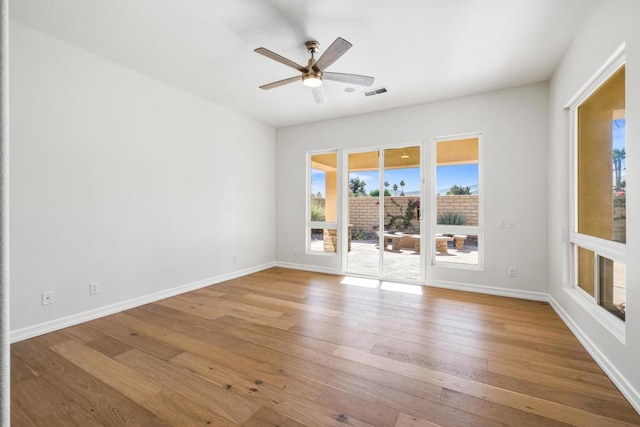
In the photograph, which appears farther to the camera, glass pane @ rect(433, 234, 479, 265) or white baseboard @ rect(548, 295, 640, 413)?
glass pane @ rect(433, 234, 479, 265)

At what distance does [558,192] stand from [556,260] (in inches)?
30.7

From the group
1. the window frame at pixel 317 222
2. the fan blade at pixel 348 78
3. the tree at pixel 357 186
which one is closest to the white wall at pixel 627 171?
the fan blade at pixel 348 78

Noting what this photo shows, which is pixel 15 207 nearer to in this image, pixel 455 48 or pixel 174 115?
pixel 174 115

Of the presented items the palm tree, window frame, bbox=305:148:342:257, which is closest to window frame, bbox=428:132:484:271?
window frame, bbox=305:148:342:257

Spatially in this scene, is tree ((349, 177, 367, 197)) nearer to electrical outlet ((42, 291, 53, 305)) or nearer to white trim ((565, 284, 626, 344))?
white trim ((565, 284, 626, 344))

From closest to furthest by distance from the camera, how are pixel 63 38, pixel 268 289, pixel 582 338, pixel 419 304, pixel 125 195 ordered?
pixel 582 338 < pixel 63 38 < pixel 125 195 < pixel 419 304 < pixel 268 289

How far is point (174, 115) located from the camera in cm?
380

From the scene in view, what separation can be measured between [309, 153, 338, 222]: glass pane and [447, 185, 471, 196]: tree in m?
1.90

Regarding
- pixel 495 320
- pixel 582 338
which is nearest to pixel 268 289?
pixel 495 320

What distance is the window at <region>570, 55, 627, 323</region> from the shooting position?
2098 millimetres

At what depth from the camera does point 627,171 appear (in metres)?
1.86

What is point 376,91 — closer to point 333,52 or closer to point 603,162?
point 333,52

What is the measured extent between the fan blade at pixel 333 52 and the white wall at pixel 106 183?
2233 millimetres

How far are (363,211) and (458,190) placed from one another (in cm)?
153
